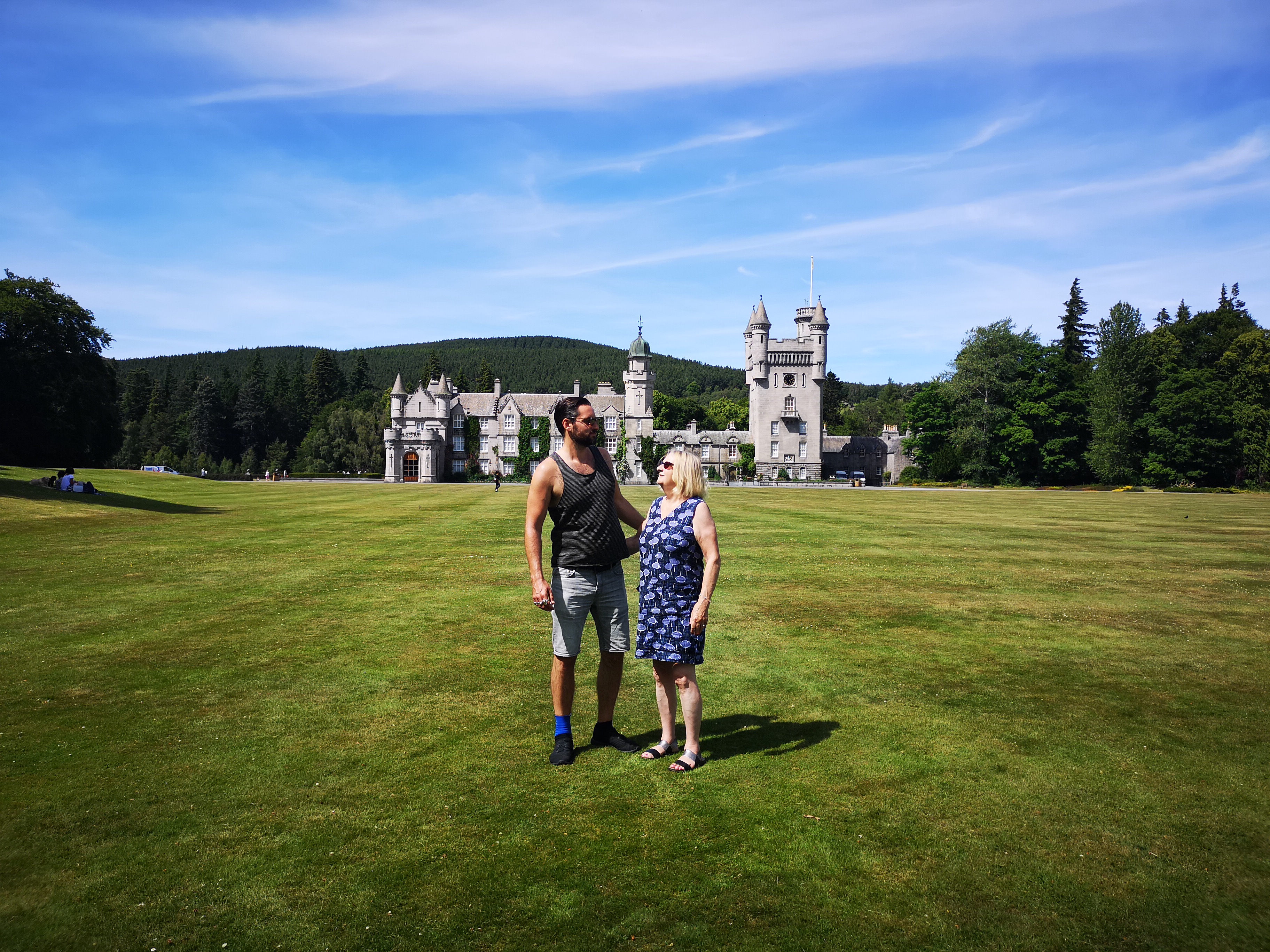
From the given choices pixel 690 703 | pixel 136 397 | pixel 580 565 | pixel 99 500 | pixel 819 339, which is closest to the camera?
pixel 690 703

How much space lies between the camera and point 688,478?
643 centimetres

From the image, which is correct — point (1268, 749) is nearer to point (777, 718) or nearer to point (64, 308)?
point (777, 718)

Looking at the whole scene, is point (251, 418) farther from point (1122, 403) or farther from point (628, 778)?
point (628, 778)

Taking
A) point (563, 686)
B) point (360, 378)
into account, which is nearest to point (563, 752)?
point (563, 686)

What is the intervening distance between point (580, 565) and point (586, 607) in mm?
380

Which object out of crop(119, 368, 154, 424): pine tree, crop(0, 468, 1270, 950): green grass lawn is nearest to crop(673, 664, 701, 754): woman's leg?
crop(0, 468, 1270, 950): green grass lawn

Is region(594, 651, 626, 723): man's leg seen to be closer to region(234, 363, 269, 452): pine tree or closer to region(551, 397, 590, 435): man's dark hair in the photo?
region(551, 397, 590, 435): man's dark hair

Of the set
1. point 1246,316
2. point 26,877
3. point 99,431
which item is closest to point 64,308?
point 99,431

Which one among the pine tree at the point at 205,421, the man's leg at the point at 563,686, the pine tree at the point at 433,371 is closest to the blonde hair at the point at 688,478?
the man's leg at the point at 563,686

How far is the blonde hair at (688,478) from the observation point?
21.1 ft

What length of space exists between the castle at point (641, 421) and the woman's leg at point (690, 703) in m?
78.9

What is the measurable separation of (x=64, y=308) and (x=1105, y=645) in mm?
68618

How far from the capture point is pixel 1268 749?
6703mm

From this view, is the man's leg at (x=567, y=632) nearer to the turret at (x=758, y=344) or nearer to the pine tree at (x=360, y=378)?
the turret at (x=758, y=344)
